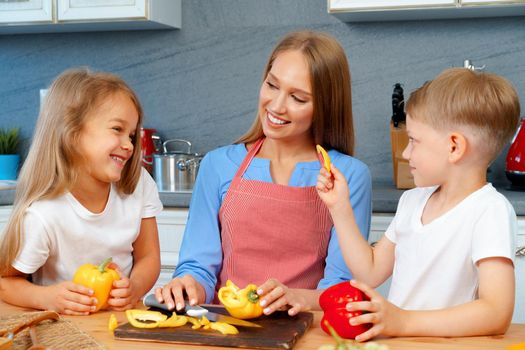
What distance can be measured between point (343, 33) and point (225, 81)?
1.78ft

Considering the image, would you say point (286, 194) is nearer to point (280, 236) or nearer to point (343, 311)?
point (280, 236)

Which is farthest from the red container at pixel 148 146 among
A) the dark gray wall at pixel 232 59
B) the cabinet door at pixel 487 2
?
the cabinet door at pixel 487 2

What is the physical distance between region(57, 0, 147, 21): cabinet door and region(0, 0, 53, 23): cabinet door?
0.05 meters

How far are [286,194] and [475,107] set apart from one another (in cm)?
52

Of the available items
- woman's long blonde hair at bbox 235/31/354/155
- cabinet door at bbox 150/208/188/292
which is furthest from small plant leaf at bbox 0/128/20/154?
woman's long blonde hair at bbox 235/31/354/155

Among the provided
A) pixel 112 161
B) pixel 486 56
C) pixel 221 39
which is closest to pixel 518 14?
pixel 486 56

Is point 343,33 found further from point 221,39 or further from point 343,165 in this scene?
point 343,165

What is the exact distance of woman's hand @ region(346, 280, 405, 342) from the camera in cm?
115

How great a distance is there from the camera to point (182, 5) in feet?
10.9

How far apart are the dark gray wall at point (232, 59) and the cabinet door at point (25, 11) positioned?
1.19ft

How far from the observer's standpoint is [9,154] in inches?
138

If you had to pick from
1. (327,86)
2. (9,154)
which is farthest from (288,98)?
(9,154)

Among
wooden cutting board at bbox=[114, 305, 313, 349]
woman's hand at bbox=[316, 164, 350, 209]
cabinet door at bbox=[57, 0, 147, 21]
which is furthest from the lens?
cabinet door at bbox=[57, 0, 147, 21]

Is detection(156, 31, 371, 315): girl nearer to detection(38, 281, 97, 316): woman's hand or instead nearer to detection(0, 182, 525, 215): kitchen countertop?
detection(38, 281, 97, 316): woman's hand
